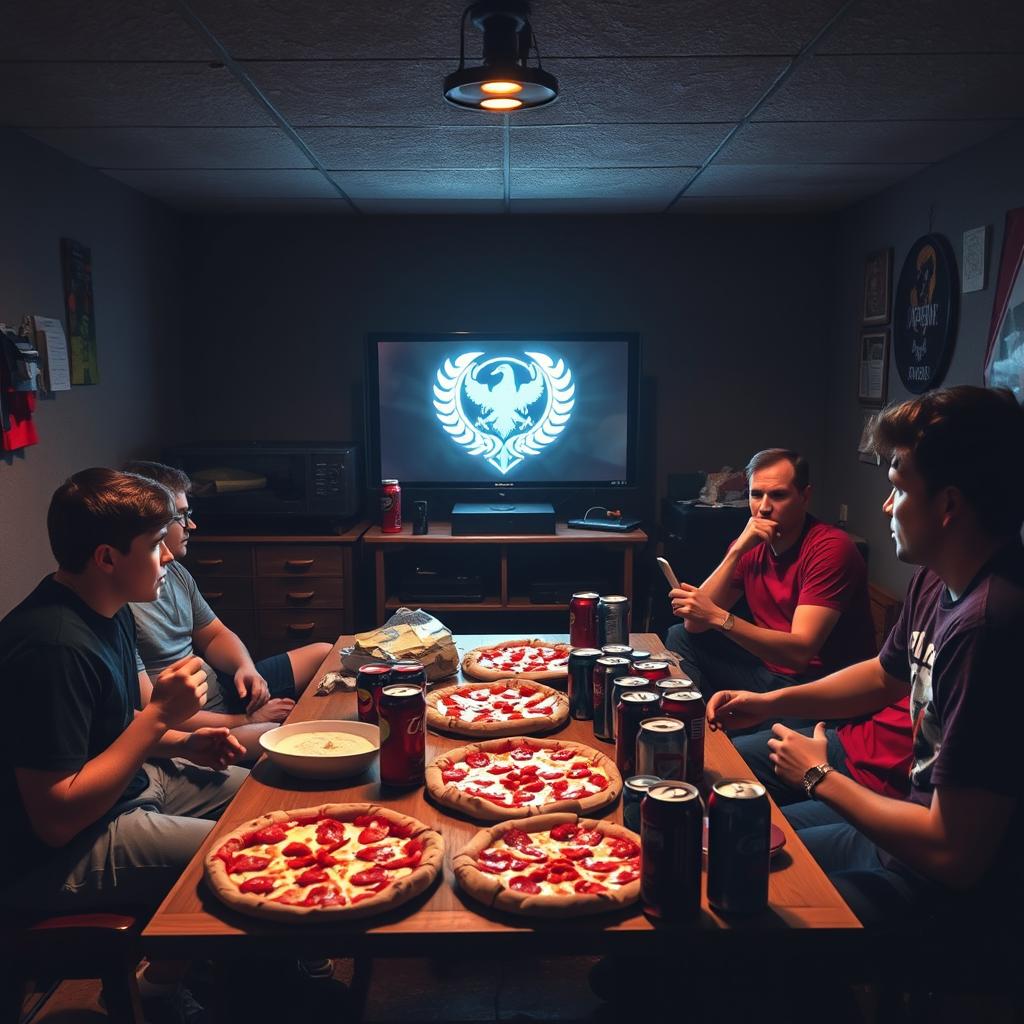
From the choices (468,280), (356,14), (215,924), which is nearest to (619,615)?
(215,924)

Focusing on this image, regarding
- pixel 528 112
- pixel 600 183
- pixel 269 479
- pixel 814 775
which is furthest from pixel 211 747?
pixel 600 183

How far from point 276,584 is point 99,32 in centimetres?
257

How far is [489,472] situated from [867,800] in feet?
11.5

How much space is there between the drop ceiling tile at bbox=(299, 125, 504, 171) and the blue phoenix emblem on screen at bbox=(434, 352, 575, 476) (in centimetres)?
119

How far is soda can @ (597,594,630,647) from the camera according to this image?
2480 mm

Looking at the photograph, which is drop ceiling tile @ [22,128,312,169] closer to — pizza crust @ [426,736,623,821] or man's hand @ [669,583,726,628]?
man's hand @ [669,583,726,628]

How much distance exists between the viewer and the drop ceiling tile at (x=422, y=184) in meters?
3.99

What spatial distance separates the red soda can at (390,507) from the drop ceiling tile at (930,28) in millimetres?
2756

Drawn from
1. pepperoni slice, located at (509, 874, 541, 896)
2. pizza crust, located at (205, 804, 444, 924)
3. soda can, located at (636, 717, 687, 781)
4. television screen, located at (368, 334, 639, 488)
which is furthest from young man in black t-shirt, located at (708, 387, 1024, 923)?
television screen, located at (368, 334, 639, 488)

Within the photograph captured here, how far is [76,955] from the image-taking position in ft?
5.07

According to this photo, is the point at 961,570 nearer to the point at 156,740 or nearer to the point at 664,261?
the point at 156,740

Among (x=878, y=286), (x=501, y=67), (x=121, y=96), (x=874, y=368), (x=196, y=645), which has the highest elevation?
(x=121, y=96)

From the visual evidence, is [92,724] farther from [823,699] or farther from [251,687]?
[823,699]

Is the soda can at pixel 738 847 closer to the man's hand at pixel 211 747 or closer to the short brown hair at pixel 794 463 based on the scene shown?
the man's hand at pixel 211 747
